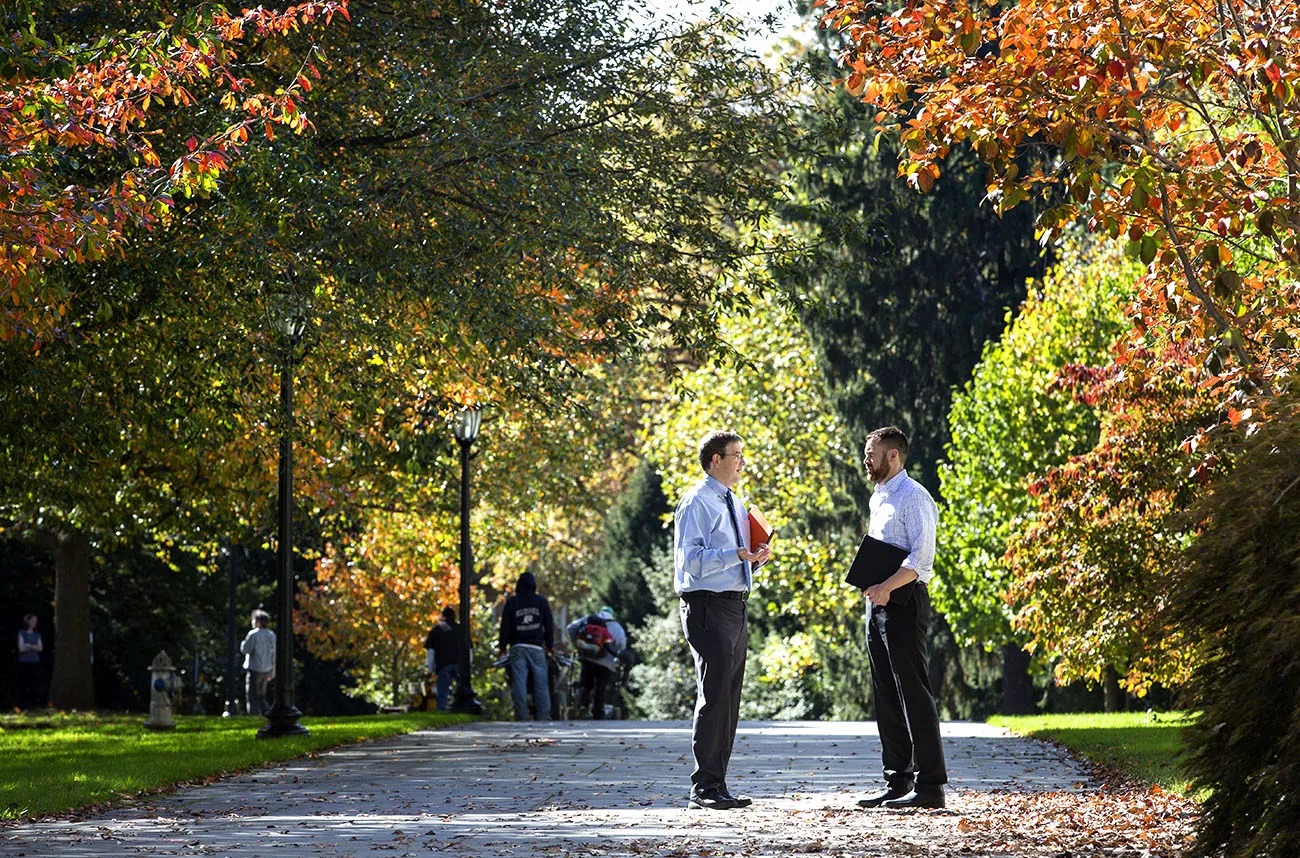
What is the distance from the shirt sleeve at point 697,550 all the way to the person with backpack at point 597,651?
1431cm

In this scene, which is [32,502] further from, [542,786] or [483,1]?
[542,786]

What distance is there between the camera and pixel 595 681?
24.5 m

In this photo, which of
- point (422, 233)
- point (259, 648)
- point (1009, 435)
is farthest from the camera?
point (259, 648)

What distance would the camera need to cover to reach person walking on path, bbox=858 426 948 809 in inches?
370

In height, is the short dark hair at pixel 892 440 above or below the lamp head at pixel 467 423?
below

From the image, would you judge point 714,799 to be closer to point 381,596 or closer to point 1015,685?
point 1015,685

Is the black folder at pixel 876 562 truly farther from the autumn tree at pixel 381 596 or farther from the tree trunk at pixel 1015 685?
the autumn tree at pixel 381 596

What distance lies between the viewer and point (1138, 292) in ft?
36.0

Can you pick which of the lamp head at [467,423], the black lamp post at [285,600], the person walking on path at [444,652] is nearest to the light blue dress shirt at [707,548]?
the black lamp post at [285,600]

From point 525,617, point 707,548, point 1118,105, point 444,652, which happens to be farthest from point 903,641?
point 444,652

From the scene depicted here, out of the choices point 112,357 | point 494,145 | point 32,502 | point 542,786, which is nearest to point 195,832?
point 542,786

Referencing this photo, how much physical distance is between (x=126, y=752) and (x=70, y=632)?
1550cm

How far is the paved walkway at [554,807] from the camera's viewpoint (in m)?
8.46

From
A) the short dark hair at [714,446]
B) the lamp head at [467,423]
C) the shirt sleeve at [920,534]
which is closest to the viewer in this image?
the shirt sleeve at [920,534]
